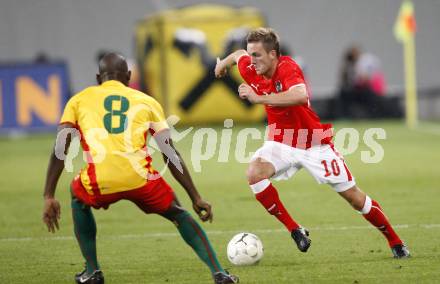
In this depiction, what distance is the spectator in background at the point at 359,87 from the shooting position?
29.2 meters

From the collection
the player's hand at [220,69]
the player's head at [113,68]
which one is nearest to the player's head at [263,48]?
the player's hand at [220,69]

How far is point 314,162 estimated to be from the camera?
8.96 m

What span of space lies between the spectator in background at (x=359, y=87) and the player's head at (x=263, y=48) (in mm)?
20298

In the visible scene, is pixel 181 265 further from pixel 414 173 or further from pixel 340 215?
pixel 414 173

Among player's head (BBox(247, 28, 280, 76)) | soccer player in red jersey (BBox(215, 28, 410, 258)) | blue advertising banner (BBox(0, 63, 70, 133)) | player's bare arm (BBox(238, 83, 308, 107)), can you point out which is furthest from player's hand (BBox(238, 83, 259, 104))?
blue advertising banner (BBox(0, 63, 70, 133))

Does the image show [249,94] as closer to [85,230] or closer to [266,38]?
[266,38]

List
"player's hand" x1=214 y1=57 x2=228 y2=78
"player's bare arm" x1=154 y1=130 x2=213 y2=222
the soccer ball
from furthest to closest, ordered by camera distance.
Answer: "player's hand" x1=214 y1=57 x2=228 y2=78, the soccer ball, "player's bare arm" x1=154 y1=130 x2=213 y2=222

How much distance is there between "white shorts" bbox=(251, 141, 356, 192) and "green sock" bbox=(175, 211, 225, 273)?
1.63m

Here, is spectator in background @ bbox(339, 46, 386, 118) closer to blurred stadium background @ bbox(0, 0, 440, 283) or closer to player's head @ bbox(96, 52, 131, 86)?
blurred stadium background @ bbox(0, 0, 440, 283)

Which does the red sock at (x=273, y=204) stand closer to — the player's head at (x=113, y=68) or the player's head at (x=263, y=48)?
the player's head at (x=263, y=48)

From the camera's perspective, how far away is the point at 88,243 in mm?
7719

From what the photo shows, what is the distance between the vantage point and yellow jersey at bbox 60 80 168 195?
7457 mm

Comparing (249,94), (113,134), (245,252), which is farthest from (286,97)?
(113,134)

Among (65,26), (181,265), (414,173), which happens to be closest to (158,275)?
(181,265)
